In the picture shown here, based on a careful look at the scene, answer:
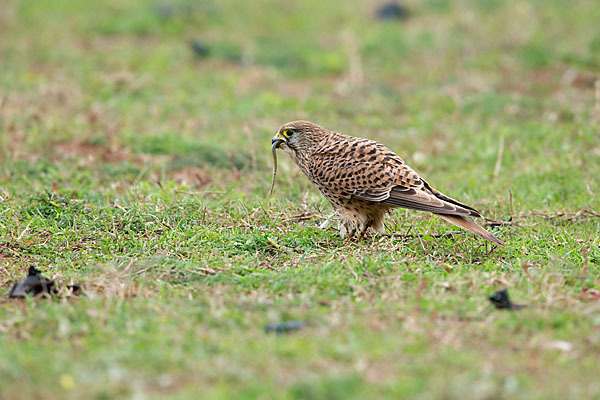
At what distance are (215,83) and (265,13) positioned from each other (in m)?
3.81

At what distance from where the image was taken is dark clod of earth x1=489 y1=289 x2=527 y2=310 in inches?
182

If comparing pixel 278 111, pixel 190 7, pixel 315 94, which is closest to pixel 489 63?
pixel 315 94

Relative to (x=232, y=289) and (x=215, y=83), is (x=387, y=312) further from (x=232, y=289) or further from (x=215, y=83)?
(x=215, y=83)

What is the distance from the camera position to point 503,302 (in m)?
4.65

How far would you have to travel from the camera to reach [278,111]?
1048cm

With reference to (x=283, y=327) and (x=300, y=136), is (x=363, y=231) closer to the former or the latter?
(x=300, y=136)

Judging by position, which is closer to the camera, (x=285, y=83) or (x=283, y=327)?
(x=283, y=327)

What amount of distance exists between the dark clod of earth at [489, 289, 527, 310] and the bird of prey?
1029 millimetres

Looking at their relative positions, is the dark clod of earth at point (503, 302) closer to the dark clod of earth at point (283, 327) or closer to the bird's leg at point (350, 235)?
the dark clod of earth at point (283, 327)

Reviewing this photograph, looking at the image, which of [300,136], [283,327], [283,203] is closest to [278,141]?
[300,136]

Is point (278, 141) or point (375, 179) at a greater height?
point (278, 141)

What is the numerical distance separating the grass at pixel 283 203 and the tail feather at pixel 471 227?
0.69 ft

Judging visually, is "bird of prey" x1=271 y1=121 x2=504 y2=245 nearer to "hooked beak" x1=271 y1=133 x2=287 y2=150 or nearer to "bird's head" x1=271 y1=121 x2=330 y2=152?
"bird's head" x1=271 y1=121 x2=330 y2=152

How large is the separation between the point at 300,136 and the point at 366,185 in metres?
0.97
